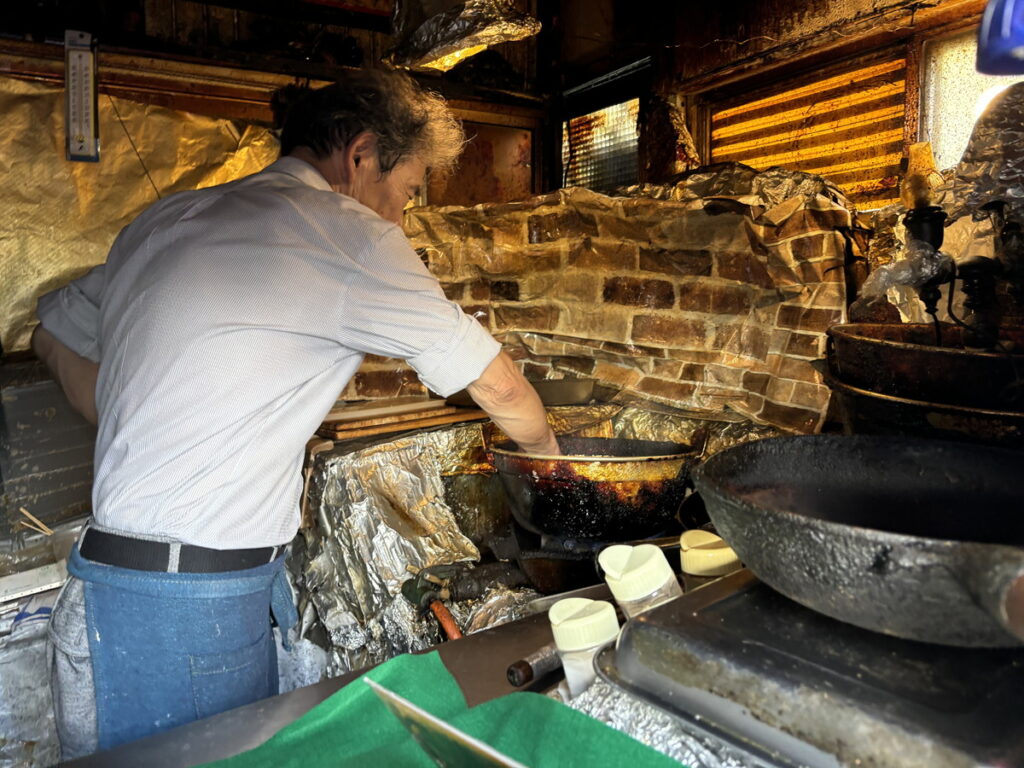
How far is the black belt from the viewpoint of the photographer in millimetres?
1541

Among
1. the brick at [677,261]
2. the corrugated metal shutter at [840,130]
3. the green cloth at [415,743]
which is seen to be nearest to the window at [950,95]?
the corrugated metal shutter at [840,130]

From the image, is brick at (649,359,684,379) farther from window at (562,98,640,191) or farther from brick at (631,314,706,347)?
window at (562,98,640,191)

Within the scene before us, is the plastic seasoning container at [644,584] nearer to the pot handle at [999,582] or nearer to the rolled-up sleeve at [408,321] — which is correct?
the pot handle at [999,582]

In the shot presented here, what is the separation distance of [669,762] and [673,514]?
88cm

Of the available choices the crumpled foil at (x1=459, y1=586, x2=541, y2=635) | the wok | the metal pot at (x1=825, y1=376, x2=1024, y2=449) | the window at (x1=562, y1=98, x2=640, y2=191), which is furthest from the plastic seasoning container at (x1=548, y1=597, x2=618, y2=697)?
the window at (x1=562, y1=98, x2=640, y2=191)

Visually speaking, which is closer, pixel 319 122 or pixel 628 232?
pixel 319 122

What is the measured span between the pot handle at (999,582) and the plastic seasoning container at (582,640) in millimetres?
456

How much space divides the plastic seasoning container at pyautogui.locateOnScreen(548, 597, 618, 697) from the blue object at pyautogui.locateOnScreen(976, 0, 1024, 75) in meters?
0.99

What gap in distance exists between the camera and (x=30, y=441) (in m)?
2.80

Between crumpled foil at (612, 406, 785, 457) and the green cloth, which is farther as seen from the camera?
crumpled foil at (612, 406, 785, 457)

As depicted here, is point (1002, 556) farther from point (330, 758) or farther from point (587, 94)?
point (587, 94)

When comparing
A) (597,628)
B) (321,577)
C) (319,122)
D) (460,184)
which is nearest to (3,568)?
(321,577)

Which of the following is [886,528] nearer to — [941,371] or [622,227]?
[941,371]

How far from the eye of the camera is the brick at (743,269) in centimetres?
242
